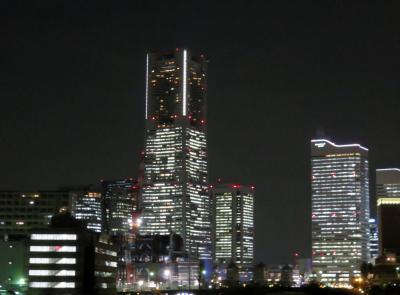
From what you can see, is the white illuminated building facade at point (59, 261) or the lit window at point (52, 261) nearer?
the white illuminated building facade at point (59, 261)

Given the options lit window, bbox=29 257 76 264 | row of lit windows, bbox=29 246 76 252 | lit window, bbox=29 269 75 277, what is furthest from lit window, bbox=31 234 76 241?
lit window, bbox=29 269 75 277

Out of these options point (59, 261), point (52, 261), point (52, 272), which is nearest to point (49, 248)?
point (52, 261)

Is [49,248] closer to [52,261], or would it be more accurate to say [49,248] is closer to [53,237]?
[53,237]

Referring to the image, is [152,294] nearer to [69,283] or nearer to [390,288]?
[69,283]

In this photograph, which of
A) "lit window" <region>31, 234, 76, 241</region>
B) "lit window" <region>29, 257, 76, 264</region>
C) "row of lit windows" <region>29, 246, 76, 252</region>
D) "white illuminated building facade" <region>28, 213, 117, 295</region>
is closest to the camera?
"white illuminated building facade" <region>28, 213, 117, 295</region>

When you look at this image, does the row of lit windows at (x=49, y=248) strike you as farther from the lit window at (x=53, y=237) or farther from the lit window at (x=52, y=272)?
the lit window at (x=52, y=272)

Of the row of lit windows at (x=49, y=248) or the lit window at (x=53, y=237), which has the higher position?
the lit window at (x=53, y=237)

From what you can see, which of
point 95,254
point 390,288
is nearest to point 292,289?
point 390,288

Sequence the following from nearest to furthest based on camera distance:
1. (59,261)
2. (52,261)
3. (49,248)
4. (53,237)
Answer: (52,261) → (59,261) → (49,248) → (53,237)

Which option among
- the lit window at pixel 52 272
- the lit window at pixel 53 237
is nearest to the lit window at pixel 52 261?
the lit window at pixel 52 272

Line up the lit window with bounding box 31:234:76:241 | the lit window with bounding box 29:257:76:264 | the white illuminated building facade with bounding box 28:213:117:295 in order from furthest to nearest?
the lit window with bounding box 31:234:76:241
the lit window with bounding box 29:257:76:264
the white illuminated building facade with bounding box 28:213:117:295

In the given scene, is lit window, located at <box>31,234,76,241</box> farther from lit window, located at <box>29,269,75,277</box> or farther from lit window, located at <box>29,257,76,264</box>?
lit window, located at <box>29,269,75,277</box>

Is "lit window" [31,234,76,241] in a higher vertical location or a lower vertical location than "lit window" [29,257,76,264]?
higher

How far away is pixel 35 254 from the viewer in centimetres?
13912
